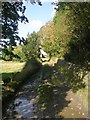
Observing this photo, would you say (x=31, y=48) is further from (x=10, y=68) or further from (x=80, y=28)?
(x=80, y=28)

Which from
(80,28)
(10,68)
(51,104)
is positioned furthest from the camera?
(10,68)

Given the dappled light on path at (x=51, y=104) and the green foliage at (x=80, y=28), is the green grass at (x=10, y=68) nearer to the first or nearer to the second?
the green foliage at (x=80, y=28)

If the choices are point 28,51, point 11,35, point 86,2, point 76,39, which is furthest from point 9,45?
point 28,51

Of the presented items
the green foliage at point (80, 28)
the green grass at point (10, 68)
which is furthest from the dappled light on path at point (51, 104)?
the green grass at point (10, 68)

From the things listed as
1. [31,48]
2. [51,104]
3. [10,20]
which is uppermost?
[31,48]

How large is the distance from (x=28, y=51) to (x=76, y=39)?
29.9 m

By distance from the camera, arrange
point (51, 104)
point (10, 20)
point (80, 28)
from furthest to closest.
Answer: point (80, 28) → point (51, 104) → point (10, 20)

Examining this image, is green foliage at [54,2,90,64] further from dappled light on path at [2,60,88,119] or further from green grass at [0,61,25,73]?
green grass at [0,61,25,73]

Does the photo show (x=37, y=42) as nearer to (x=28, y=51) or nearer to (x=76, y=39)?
(x=28, y=51)

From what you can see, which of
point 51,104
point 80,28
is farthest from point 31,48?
point 51,104

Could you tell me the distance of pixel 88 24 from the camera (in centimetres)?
1553

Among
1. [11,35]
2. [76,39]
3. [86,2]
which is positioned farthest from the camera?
[76,39]

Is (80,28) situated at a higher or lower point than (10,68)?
higher

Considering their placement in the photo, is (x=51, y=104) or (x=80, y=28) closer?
(x=51, y=104)
